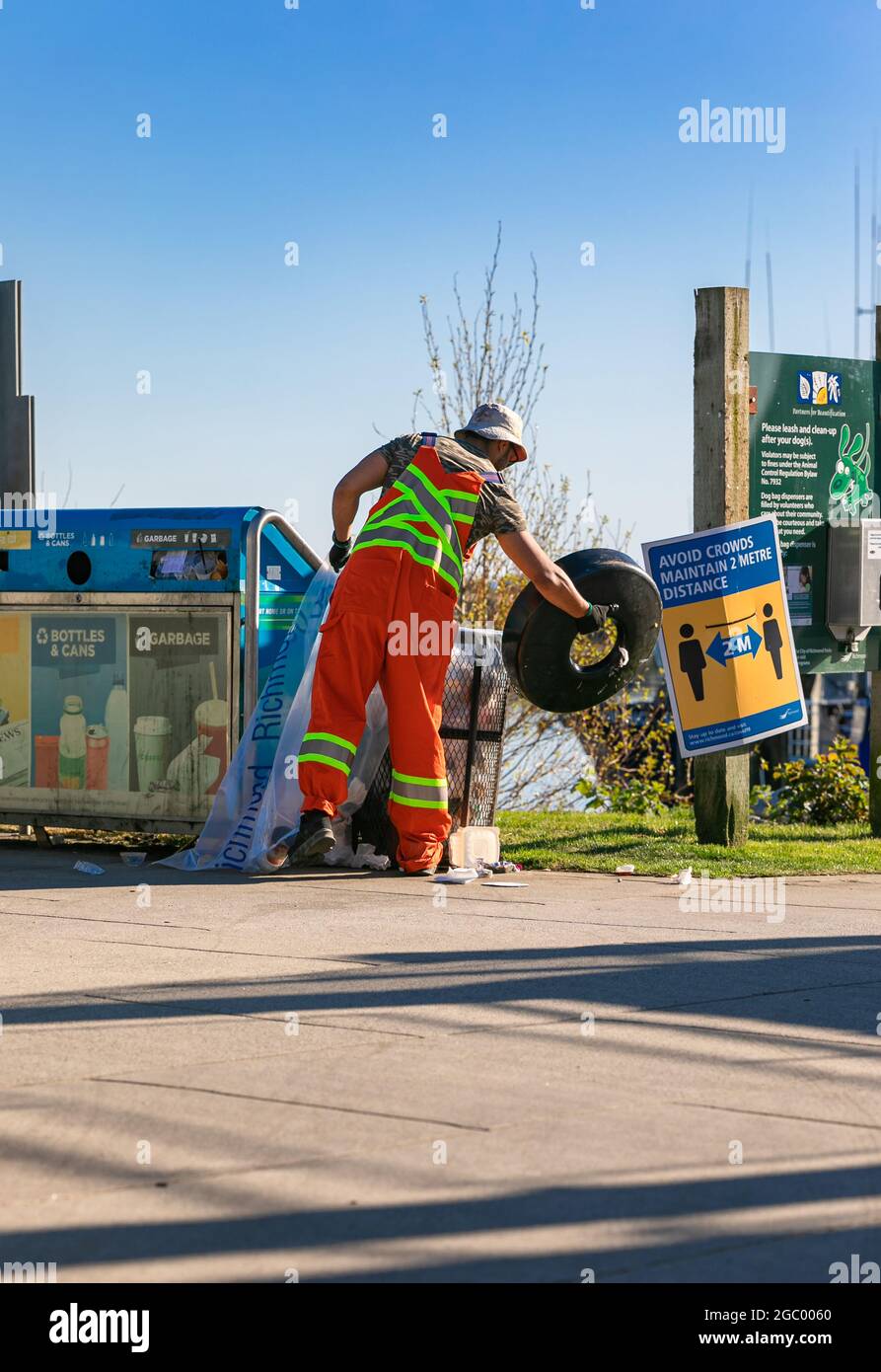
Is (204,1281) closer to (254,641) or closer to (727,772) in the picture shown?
(254,641)

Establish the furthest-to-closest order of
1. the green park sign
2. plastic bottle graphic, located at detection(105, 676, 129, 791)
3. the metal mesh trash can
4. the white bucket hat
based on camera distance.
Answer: the green park sign
plastic bottle graphic, located at detection(105, 676, 129, 791)
the metal mesh trash can
the white bucket hat

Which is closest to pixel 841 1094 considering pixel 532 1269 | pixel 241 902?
pixel 532 1269

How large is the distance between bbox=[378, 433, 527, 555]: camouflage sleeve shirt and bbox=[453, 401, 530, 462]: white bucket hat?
0.20 metres

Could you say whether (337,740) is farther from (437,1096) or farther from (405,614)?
(437,1096)

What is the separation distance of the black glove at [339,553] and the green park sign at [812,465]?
253cm

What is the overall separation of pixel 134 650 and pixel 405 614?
1864 millimetres

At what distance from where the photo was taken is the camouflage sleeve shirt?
8.20 meters

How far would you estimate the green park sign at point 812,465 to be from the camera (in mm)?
10047

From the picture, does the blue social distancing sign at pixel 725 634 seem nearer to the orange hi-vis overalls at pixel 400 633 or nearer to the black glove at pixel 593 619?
the black glove at pixel 593 619

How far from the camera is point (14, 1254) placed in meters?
3.04

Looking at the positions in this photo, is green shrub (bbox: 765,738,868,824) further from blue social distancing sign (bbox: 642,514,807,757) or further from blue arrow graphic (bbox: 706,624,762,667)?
blue arrow graphic (bbox: 706,624,762,667)

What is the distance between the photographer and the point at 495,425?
845cm

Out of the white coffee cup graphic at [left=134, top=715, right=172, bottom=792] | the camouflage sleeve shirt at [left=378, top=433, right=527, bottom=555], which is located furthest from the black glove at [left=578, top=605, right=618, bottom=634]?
the white coffee cup graphic at [left=134, top=715, right=172, bottom=792]

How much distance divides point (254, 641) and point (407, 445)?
1367mm
